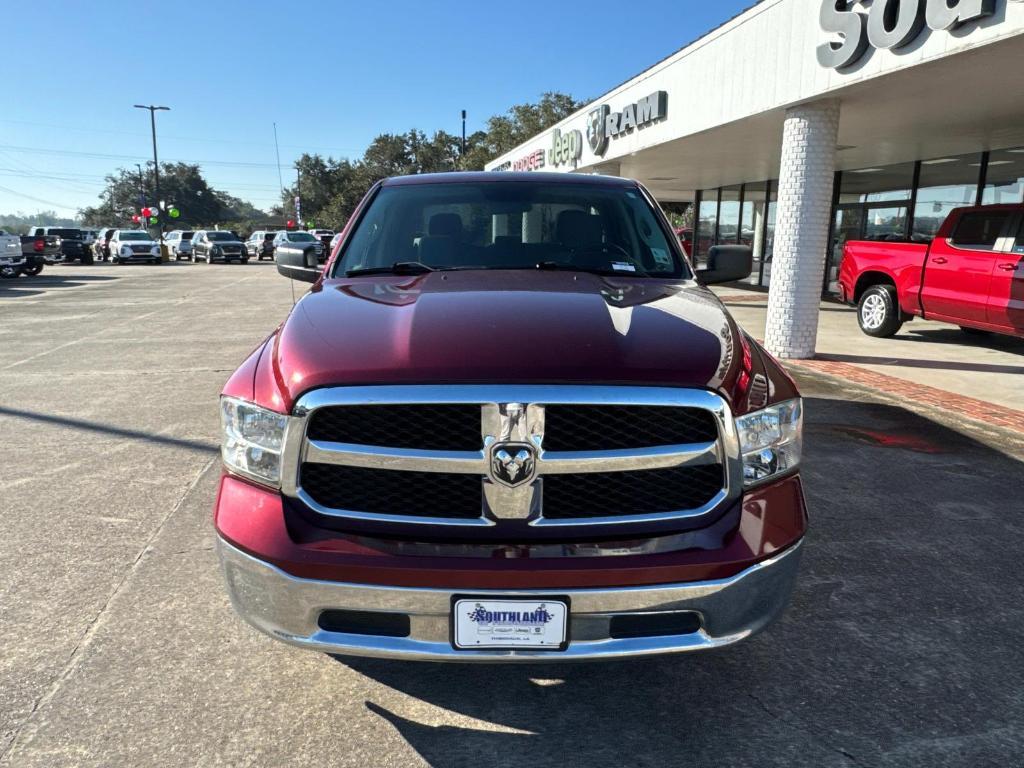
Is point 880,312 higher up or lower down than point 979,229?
lower down

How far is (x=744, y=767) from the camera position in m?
2.22

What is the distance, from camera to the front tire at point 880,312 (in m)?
11.1

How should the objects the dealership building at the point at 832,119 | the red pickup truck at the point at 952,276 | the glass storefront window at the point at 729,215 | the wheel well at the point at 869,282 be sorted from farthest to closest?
the glass storefront window at the point at 729,215
the wheel well at the point at 869,282
the red pickup truck at the point at 952,276
the dealership building at the point at 832,119

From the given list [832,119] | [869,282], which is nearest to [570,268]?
[832,119]

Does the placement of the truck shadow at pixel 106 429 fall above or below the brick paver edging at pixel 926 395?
below

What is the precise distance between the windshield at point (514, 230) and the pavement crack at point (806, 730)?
1808 mm

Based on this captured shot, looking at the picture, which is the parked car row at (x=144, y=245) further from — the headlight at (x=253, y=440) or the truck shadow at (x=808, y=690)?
the headlight at (x=253, y=440)

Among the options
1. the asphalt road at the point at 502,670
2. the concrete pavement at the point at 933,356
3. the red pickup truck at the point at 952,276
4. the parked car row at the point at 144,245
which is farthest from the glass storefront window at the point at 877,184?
the parked car row at the point at 144,245

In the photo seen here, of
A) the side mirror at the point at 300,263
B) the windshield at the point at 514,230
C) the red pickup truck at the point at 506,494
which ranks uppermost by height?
the windshield at the point at 514,230

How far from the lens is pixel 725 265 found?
3.86 meters

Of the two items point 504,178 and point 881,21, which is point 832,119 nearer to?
point 881,21

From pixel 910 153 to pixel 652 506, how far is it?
14.2 m

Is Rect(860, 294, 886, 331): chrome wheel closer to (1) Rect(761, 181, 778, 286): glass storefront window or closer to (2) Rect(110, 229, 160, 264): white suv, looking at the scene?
(1) Rect(761, 181, 778, 286): glass storefront window

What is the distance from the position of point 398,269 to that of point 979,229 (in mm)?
9182
